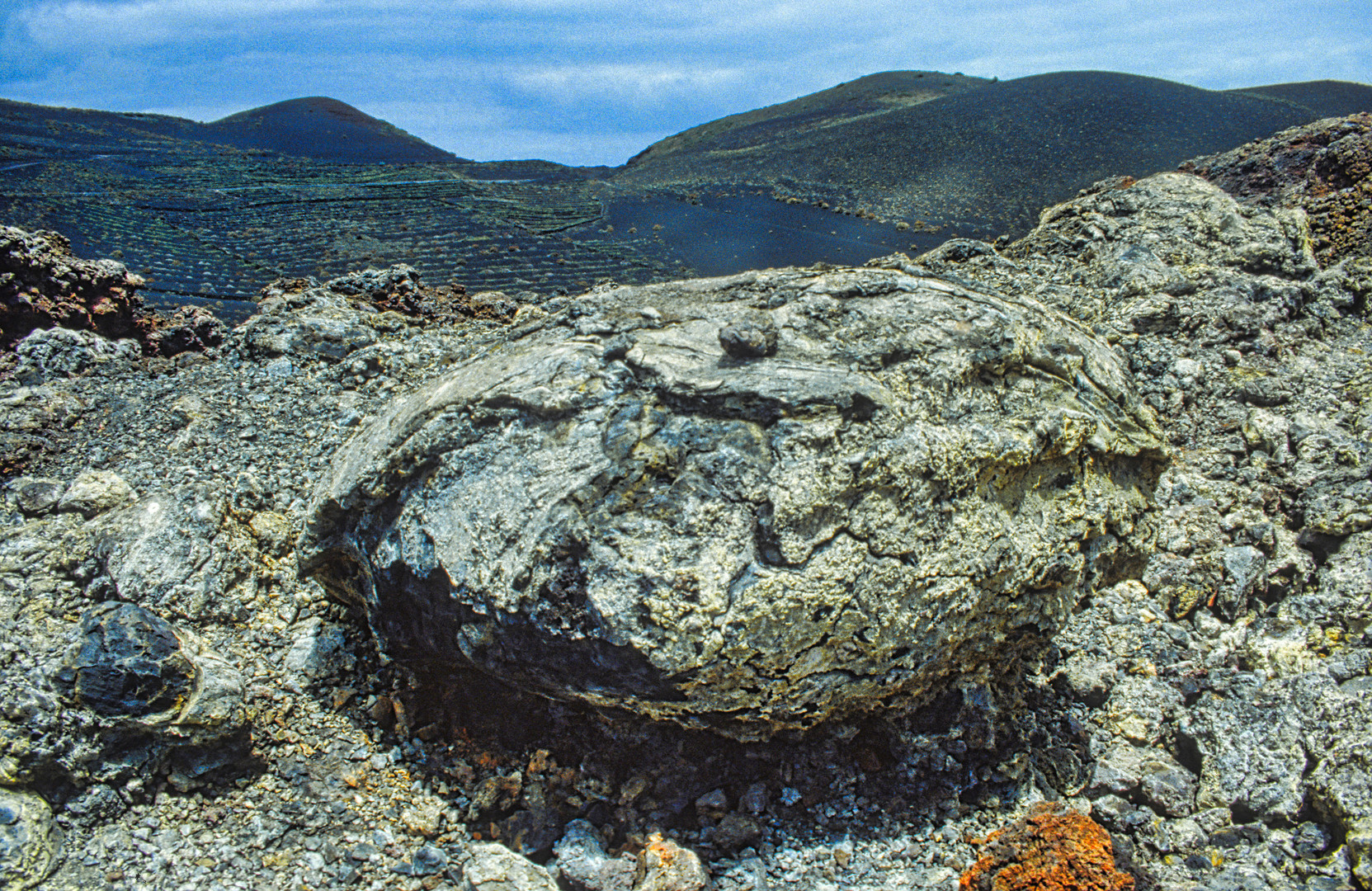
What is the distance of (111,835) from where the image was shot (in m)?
2.20

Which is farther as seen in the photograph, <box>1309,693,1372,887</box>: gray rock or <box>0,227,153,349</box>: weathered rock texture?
<box>0,227,153,349</box>: weathered rock texture

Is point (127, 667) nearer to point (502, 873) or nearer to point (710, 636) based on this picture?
point (502, 873)

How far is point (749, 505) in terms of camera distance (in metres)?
2.17

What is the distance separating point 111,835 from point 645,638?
5.82 ft

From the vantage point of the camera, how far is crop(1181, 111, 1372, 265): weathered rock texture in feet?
16.8

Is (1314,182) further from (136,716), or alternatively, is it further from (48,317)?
(48,317)

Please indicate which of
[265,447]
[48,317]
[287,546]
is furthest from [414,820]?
[48,317]

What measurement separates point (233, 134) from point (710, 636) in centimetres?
1635

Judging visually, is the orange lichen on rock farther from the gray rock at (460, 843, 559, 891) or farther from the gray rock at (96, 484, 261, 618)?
the gray rock at (96, 484, 261, 618)

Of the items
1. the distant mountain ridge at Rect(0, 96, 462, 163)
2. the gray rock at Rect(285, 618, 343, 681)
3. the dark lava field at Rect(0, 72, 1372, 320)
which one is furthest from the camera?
the distant mountain ridge at Rect(0, 96, 462, 163)

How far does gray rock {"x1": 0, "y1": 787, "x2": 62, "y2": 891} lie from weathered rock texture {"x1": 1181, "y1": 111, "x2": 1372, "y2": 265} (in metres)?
7.44

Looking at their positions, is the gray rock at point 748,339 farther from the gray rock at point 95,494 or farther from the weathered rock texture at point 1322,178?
the weathered rock texture at point 1322,178

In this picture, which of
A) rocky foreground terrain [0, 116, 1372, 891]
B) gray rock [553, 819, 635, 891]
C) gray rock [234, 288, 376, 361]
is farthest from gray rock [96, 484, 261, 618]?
gray rock [553, 819, 635, 891]

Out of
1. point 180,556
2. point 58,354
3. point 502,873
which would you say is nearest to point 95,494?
point 180,556
